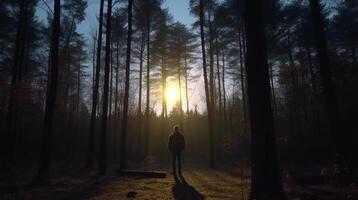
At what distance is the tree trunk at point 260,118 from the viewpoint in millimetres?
6312

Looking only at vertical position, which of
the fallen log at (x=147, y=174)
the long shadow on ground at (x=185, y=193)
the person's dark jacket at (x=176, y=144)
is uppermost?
the person's dark jacket at (x=176, y=144)

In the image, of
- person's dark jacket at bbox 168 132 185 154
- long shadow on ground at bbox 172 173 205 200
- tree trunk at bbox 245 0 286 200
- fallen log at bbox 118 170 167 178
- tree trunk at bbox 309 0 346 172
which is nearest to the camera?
tree trunk at bbox 245 0 286 200

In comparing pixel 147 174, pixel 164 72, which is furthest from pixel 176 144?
pixel 164 72

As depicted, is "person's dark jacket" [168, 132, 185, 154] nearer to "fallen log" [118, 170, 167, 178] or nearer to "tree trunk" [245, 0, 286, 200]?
"fallen log" [118, 170, 167, 178]

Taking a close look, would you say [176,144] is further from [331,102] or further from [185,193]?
[331,102]

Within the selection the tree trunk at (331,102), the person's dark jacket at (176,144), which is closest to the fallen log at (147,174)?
the person's dark jacket at (176,144)

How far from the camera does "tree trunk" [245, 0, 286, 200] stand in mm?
6312

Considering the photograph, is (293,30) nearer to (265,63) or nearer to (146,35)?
(146,35)

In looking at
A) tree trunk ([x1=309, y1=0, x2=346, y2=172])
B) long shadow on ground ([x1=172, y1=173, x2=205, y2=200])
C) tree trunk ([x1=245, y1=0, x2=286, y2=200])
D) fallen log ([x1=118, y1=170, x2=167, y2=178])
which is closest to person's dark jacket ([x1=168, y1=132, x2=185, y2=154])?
fallen log ([x1=118, y1=170, x2=167, y2=178])

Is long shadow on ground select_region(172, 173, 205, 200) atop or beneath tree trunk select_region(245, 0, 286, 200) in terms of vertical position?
beneath

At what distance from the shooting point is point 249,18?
7125mm

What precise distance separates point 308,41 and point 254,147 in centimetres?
2015

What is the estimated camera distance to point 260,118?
6.56 metres

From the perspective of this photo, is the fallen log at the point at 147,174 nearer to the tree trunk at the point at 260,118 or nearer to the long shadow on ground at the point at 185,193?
the long shadow on ground at the point at 185,193
